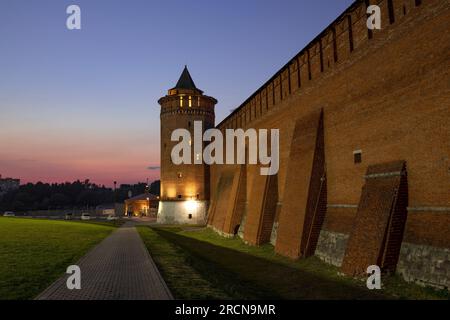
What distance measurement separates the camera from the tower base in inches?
1601

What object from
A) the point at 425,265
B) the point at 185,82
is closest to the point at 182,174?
the point at 185,82

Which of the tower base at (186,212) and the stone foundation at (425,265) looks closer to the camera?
the stone foundation at (425,265)

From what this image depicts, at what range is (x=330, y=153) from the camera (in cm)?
1562

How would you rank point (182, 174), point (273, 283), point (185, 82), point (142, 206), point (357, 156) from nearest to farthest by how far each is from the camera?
point (273, 283), point (357, 156), point (182, 174), point (185, 82), point (142, 206)

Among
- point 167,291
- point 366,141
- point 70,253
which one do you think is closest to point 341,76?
point 366,141

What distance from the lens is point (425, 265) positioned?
9.58m

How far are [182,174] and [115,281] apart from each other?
102 feet

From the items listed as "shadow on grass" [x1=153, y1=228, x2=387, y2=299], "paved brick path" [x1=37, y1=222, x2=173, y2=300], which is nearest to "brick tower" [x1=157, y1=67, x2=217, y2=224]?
"shadow on grass" [x1=153, y1=228, x2=387, y2=299]

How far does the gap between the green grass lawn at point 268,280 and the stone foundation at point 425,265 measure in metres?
0.25

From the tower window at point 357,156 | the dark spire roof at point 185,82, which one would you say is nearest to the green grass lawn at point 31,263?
the tower window at point 357,156

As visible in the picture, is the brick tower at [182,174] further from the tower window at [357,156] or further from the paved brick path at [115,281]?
the tower window at [357,156]

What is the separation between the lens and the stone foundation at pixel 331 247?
13.2 meters

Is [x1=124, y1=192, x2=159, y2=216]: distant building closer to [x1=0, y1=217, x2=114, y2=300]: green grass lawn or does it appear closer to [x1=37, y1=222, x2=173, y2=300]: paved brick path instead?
[x1=0, y1=217, x2=114, y2=300]: green grass lawn

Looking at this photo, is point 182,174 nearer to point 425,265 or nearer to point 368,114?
point 368,114
